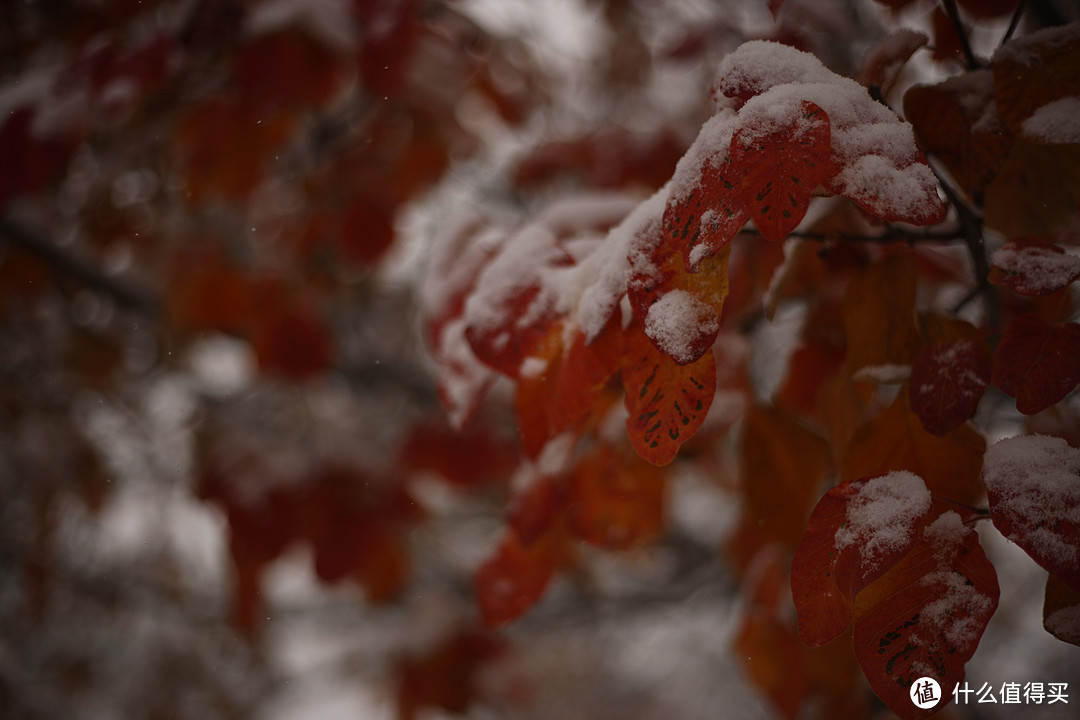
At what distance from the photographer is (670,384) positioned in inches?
20.1

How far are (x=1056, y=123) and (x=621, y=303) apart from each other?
39 centimetres

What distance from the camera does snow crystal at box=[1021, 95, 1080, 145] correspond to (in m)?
0.52

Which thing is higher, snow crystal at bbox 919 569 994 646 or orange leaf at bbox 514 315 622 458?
orange leaf at bbox 514 315 622 458

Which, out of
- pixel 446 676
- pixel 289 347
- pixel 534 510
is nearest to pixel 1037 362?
pixel 534 510

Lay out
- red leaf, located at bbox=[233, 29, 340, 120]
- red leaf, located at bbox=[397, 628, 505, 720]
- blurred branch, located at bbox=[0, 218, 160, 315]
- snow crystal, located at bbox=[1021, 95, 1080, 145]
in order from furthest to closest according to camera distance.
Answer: blurred branch, located at bbox=[0, 218, 160, 315], red leaf, located at bbox=[397, 628, 505, 720], red leaf, located at bbox=[233, 29, 340, 120], snow crystal, located at bbox=[1021, 95, 1080, 145]

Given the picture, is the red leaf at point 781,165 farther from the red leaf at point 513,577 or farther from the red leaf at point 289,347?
the red leaf at point 289,347

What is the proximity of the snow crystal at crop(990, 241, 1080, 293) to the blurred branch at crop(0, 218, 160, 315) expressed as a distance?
230 centimetres

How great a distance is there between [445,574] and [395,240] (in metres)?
1.83

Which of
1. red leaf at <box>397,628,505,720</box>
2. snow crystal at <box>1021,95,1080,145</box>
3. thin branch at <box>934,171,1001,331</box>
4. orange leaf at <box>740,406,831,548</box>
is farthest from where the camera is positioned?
red leaf at <box>397,628,505,720</box>

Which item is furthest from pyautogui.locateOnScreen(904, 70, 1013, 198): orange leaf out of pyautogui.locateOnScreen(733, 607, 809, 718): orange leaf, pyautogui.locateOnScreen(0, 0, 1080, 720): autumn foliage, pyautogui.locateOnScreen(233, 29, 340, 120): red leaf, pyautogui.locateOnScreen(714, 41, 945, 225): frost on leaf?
pyautogui.locateOnScreen(233, 29, 340, 120): red leaf

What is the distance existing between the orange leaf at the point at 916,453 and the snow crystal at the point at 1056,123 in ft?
0.80

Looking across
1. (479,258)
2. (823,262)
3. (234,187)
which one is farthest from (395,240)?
(823,262)

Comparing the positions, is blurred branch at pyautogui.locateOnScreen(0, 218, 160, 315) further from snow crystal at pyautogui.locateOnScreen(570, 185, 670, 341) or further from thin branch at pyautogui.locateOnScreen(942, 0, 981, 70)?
thin branch at pyautogui.locateOnScreen(942, 0, 981, 70)

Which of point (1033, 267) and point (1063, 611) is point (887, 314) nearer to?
point (1033, 267)
